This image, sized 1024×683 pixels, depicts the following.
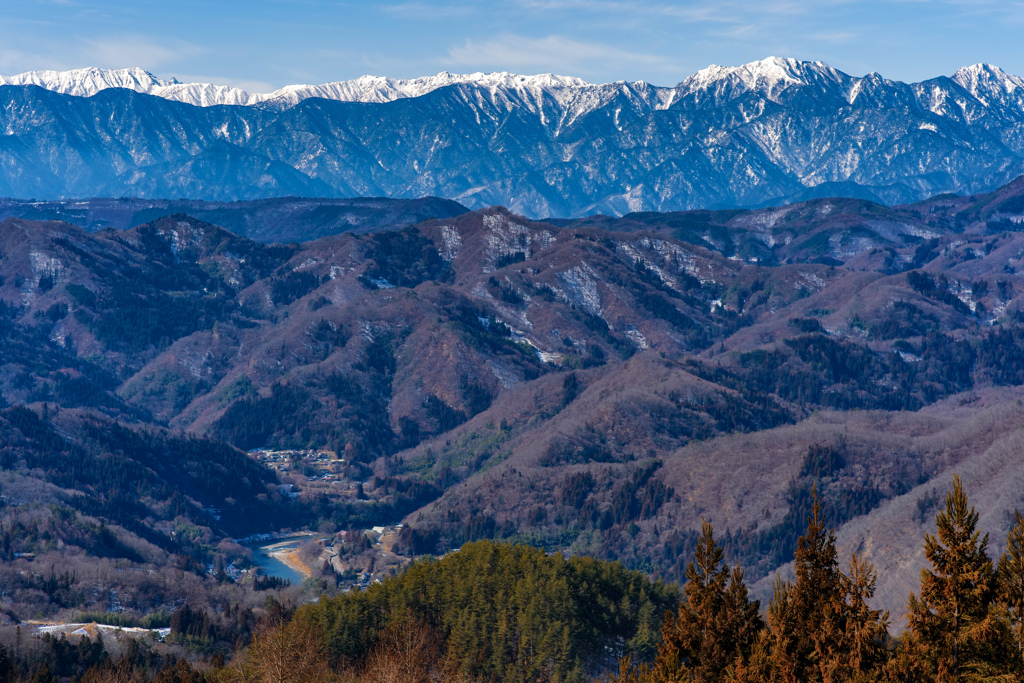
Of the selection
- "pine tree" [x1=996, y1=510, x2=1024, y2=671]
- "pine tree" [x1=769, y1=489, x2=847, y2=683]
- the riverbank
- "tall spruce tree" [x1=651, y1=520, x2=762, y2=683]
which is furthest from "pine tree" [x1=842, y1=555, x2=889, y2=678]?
the riverbank

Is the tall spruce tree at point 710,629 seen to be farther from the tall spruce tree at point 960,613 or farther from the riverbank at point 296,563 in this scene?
the riverbank at point 296,563

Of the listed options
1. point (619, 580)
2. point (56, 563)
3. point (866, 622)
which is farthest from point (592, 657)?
point (56, 563)

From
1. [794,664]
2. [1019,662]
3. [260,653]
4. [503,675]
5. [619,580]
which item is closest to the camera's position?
[1019,662]

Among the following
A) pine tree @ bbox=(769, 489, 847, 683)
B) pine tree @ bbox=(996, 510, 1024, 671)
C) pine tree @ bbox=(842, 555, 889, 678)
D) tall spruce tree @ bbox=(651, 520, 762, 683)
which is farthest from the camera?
tall spruce tree @ bbox=(651, 520, 762, 683)

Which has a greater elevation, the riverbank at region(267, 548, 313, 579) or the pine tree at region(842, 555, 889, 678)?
the pine tree at region(842, 555, 889, 678)

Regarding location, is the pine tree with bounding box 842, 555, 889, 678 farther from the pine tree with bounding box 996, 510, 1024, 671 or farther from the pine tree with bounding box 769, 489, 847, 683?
the pine tree with bounding box 996, 510, 1024, 671

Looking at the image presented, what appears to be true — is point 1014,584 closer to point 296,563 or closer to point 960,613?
point 960,613

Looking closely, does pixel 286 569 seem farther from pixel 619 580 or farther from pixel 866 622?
pixel 866 622

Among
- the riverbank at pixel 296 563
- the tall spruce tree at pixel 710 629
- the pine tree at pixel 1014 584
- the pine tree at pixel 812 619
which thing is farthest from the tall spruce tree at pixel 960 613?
the riverbank at pixel 296 563

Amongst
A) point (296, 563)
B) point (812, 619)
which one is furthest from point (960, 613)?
point (296, 563)
